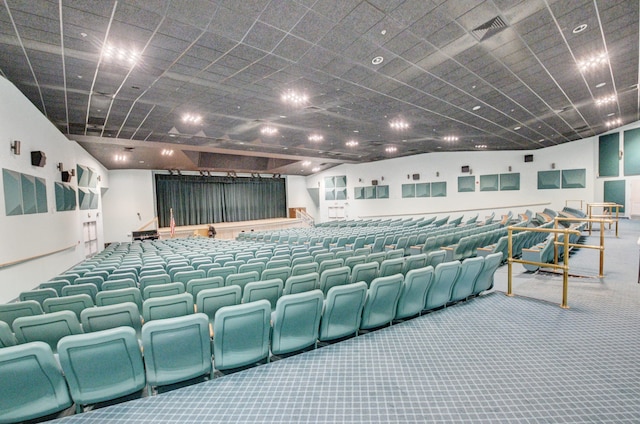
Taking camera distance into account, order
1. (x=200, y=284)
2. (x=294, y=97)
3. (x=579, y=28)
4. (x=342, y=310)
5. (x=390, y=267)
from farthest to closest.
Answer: (x=294, y=97), (x=579, y=28), (x=390, y=267), (x=200, y=284), (x=342, y=310)

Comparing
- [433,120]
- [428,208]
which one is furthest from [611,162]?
[433,120]

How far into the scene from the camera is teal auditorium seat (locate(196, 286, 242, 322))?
135 inches

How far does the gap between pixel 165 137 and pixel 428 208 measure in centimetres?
1755

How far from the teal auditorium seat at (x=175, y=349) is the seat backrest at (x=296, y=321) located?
632 millimetres

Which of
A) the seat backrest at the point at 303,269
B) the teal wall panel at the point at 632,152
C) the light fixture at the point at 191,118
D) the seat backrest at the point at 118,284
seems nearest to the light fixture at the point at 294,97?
the light fixture at the point at 191,118

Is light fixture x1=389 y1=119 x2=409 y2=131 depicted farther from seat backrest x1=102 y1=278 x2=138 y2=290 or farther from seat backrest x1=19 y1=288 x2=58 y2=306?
seat backrest x1=19 y1=288 x2=58 y2=306

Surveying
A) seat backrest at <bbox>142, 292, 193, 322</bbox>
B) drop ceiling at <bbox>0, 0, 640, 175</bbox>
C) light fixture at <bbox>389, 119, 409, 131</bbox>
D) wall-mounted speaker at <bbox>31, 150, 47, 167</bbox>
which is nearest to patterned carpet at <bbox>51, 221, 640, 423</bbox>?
seat backrest at <bbox>142, 292, 193, 322</bbox>

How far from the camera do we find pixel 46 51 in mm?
5789

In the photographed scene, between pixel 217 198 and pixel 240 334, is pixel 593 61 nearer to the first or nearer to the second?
pixel 240 334

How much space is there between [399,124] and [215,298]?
11.5 meters

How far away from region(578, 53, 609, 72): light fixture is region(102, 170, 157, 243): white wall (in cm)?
2103

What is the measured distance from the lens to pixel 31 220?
7.59 m

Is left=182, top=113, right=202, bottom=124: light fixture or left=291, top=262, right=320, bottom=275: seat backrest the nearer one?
left=291, top=262, right=320, bottom=275: seat backrest

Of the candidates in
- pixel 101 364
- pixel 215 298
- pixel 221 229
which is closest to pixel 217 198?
pixel 221 229
